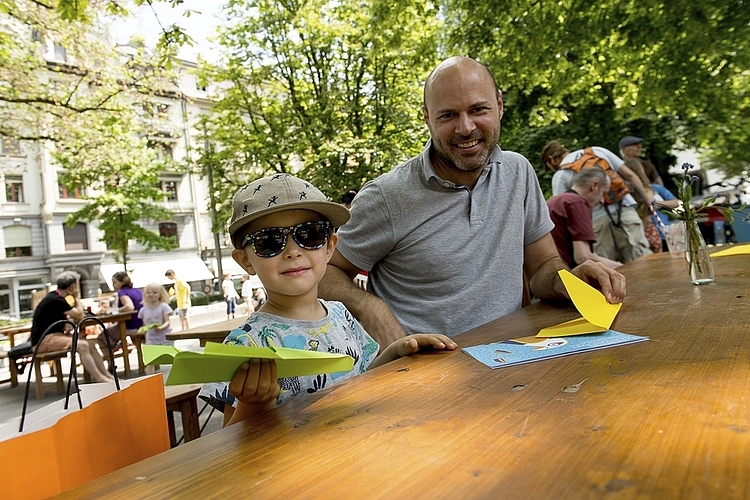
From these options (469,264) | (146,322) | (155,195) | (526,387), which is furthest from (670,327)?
(155,195)

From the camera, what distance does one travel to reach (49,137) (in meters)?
10.3

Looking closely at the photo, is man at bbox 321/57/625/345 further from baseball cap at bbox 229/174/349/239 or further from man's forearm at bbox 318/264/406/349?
baseball cap at bbox 229/174/349/239

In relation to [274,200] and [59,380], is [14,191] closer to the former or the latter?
[59,380]

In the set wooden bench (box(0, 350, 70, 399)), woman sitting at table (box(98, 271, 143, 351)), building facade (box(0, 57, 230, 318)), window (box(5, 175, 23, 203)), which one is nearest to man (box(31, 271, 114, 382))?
wooden bench (box(0, 350, 70, 399))

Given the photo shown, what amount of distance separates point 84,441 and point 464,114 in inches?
67.2

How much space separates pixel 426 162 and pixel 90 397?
1450 mm

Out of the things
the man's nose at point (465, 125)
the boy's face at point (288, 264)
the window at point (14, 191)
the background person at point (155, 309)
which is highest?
the window at point (14, 191)

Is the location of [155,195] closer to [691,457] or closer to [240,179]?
[240,179]

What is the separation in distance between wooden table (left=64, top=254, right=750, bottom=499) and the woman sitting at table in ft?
25.4

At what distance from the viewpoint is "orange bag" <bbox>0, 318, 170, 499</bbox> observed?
2.74ft

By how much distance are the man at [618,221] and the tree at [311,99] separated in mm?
7130

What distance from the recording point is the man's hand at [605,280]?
1.67m

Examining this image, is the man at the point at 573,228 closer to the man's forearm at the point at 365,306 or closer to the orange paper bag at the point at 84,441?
the man's forearm at the point at 365,306

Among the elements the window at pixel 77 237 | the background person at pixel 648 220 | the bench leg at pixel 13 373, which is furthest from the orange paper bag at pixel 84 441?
the window at pixel 77 237
